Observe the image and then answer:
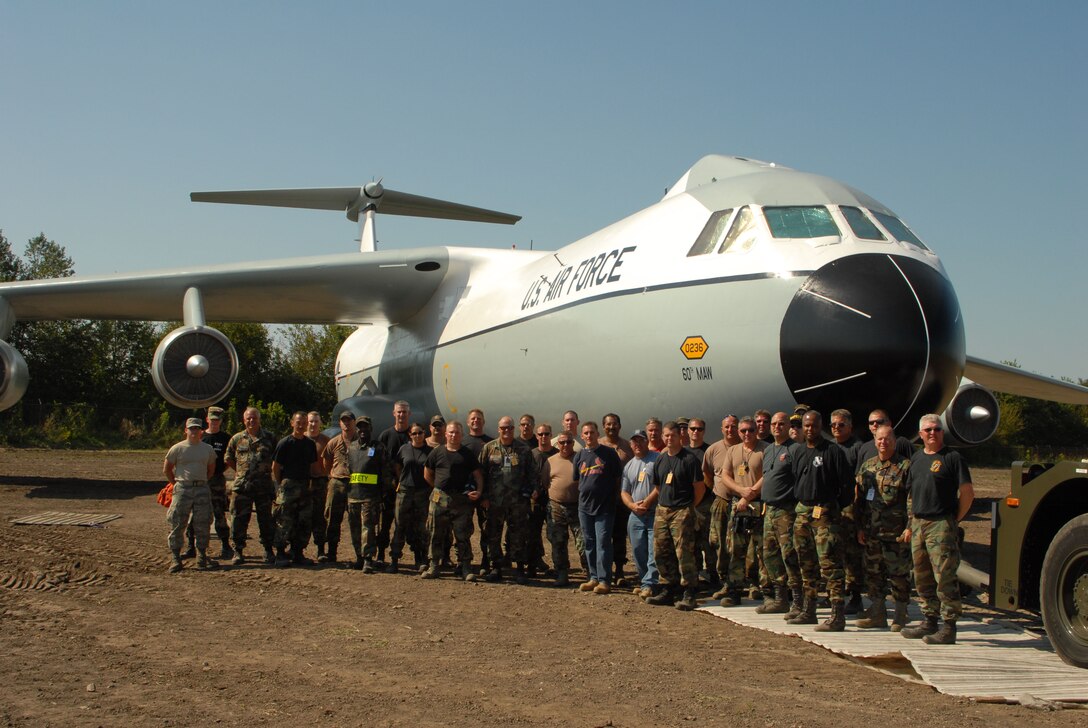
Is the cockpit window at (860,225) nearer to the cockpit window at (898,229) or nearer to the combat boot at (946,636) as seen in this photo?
the cockpit window at (898,229)

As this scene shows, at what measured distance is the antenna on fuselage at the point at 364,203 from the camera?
20.3 meters

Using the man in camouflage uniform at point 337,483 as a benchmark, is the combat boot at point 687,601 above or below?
below

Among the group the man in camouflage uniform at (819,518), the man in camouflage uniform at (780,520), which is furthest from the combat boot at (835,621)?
the man in camouflage uniform at (780,520)

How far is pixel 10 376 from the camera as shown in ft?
45.4

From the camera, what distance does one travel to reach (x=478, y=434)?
9.49 meters

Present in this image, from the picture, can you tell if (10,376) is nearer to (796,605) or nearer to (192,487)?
(192,487)

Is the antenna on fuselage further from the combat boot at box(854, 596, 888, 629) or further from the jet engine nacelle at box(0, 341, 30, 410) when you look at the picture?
the combat boot at box(854, 596, 888, 629)

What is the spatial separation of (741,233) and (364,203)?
14.5 metres

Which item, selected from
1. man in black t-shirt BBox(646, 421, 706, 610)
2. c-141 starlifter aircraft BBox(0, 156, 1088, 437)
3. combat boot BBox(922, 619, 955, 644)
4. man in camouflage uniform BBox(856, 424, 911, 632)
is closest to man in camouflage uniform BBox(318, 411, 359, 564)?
c-141 starlifter aircraft BBox(0, 156, 1088, 437)

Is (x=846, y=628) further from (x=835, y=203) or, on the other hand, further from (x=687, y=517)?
(x=835, y=203)

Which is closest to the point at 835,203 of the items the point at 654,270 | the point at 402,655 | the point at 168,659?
the point at 654,270

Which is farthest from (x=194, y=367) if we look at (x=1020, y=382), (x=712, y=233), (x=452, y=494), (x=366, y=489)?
(x=1020, y=382)

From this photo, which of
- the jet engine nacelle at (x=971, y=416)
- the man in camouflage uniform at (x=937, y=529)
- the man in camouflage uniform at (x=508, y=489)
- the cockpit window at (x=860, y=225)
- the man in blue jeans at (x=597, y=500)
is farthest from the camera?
the jet engine nacelle at (x=971, y=416)

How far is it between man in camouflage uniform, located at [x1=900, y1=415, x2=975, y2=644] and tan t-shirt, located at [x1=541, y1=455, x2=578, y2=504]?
3219 mm
